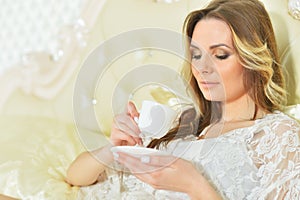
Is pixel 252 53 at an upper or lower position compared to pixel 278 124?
upper

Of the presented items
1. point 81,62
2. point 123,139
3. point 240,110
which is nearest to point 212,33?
point 240,110

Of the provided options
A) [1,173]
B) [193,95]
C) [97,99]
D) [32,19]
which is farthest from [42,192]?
[32,19]

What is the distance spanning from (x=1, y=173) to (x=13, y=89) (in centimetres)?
28

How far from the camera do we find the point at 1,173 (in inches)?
60.0

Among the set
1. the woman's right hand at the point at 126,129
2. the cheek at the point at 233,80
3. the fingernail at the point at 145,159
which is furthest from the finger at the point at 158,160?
the cheek at the point at 233,80

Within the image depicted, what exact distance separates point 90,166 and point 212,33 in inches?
14.9

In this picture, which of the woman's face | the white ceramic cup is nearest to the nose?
the woman's face

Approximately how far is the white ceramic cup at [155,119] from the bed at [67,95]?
126 millimetres

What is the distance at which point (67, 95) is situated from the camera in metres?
1.72

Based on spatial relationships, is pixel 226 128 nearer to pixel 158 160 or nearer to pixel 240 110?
pixel 240 110

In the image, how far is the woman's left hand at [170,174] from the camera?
1.30 meters

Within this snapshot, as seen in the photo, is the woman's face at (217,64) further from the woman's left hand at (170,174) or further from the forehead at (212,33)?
the woman's left hand at (170,174)

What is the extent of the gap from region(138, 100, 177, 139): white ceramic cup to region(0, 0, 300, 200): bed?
126mm

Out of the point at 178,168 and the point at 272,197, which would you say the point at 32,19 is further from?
the point at 272,197
